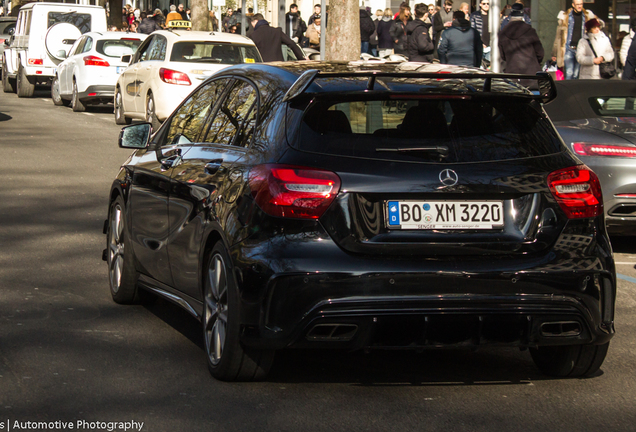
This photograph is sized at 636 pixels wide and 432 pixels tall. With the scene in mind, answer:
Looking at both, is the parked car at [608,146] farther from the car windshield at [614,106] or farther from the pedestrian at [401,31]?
the pedestrian at [401,31]

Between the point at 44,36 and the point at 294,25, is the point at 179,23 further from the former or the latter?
Answer: the point at 44,36

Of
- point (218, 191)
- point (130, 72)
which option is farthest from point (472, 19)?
point (218, 191)

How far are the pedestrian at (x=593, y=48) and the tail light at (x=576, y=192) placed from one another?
15.2 meters

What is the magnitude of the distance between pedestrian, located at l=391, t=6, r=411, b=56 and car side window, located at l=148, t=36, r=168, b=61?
7.88 metres

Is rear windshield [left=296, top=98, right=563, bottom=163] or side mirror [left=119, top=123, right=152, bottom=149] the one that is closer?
rear windshield [left=296, top=98, right=563, bottom=163]

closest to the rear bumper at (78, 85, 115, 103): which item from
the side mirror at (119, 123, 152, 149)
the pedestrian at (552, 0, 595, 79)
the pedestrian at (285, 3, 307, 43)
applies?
the pedestrian at (552, 0, 595, 79)

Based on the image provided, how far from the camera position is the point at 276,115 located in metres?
4.93

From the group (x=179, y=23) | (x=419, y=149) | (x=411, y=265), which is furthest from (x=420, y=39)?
(x=411, y=265)

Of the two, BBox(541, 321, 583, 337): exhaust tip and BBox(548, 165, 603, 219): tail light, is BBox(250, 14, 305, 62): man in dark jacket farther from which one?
BBox(541, 321, 583, 337): exhaust tip

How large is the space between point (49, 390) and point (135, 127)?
216cm

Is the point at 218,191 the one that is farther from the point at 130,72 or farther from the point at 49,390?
the point at 130,72

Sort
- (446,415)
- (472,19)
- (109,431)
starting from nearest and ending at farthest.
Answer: (109,431)
(446,415)
(472,19)

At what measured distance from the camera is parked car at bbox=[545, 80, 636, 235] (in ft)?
29.1

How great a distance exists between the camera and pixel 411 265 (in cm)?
457
